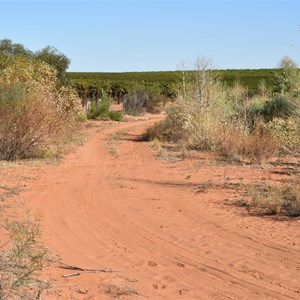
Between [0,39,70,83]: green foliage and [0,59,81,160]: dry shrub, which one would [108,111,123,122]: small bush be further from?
[0,59,81,160]: dry shrub

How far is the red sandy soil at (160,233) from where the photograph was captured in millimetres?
6871

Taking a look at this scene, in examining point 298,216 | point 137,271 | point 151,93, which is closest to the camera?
point 137,271

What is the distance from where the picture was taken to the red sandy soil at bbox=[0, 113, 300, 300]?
271 inches

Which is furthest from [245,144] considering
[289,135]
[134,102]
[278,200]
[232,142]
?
[134,102]

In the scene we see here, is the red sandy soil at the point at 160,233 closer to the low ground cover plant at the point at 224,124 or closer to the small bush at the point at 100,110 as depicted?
the low ground cover plant at the point at 224,124

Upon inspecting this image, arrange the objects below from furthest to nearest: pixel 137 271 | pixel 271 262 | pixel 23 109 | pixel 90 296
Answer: pixel 23 109 → pixel 271 262 → pixel 137 271 → pixel 90 296

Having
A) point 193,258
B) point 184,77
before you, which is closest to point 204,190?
point 193,258

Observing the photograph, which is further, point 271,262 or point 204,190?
point 204,190

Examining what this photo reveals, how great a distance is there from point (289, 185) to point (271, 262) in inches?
198

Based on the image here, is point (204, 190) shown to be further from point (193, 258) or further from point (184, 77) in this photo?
point (184, 77)

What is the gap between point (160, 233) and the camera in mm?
9648

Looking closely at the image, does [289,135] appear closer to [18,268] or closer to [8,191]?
[8,191]

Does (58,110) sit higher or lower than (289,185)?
higher

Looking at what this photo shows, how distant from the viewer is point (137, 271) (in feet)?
24.5
